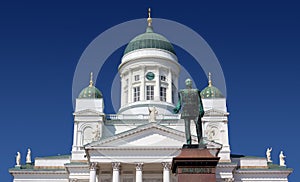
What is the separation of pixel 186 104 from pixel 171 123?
38673 mm

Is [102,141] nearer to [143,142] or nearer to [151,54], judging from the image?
[143,142]

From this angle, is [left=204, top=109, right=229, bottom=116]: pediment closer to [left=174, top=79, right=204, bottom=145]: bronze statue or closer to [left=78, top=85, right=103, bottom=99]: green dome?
[left=78, top=85, right=103, bottom=99]: green dome

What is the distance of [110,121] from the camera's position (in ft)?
193

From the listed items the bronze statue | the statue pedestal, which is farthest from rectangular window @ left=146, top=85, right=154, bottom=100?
the statue pedestal

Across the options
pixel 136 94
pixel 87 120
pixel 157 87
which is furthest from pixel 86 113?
pixel 157 87

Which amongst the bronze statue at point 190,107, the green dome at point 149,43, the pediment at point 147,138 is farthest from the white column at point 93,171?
the bronze statue at point 190,107

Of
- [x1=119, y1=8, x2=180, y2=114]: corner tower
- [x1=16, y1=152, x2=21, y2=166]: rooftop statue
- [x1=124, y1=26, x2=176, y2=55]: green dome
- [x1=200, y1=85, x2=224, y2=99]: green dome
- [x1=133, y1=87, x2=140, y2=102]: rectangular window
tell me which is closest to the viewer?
[x1=16, y1=152, x2=21, y2=166]: rooftop statue

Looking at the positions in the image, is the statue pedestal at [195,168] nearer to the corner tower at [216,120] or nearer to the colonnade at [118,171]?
the colonnade at [118,171]

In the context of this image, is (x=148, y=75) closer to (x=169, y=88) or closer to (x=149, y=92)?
(x=149, y=92)

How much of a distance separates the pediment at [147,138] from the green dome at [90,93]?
34.3 ft

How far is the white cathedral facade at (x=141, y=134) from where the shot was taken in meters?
49.7

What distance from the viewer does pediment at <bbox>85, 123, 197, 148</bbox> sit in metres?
49.9

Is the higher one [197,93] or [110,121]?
[110,121]

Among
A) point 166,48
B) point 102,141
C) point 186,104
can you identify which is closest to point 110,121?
point 102,141
